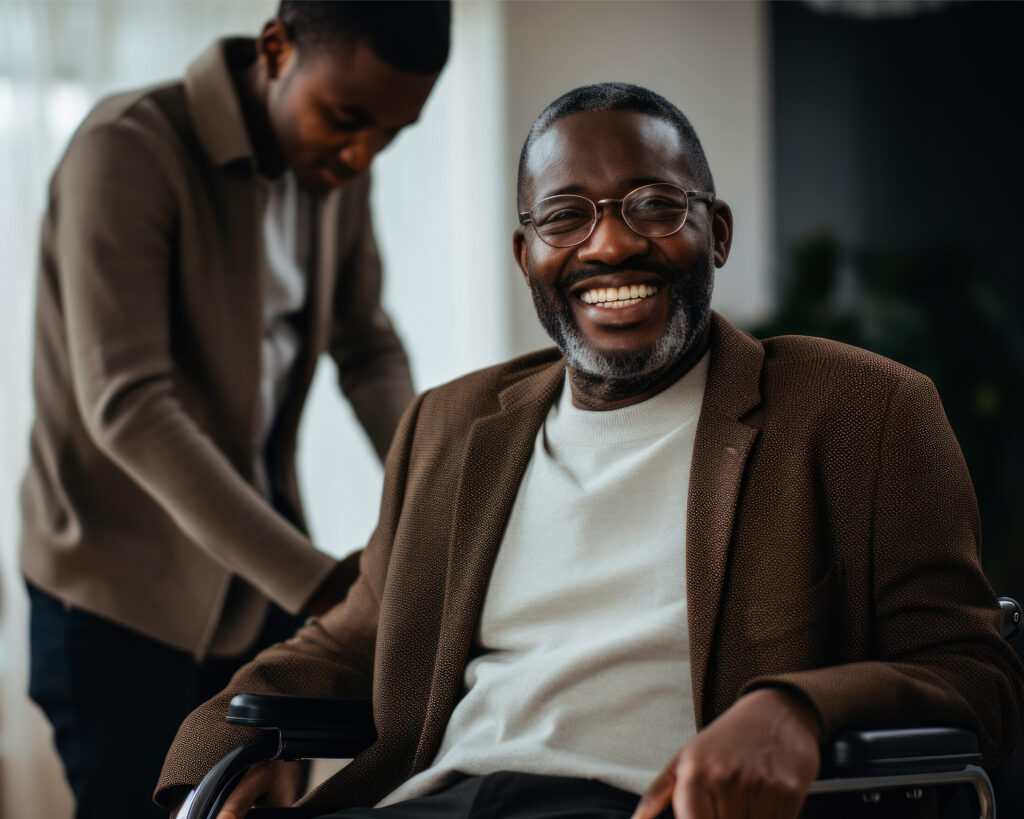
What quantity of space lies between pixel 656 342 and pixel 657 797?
60cm

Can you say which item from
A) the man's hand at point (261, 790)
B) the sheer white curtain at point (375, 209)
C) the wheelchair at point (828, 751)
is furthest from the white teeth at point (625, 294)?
the sheer white curtain at point (375, 209)

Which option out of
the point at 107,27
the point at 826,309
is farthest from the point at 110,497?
the point at 826,309

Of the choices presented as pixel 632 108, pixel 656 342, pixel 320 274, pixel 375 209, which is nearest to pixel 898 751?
pixel 656 342

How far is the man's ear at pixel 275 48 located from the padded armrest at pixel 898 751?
1.39 meters

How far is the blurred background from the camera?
3.03 meters

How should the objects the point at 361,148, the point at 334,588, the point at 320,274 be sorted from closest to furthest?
the point at 334,588
the point at 361,148
the point at 320,274

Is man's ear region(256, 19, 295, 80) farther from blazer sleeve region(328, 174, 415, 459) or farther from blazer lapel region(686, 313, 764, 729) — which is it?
blazer lapel region(686, 313, 764, 729)

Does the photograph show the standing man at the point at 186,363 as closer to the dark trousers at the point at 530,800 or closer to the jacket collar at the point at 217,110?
the jacket collar at the point at 217,110

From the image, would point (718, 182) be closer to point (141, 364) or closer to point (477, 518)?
point (141, 364)

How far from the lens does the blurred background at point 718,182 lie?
3027 millimetres

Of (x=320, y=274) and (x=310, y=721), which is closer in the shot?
(x=310, y=721)

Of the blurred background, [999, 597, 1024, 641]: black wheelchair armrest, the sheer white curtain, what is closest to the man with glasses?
[999, 597, 1024, 641]: black wheelchair armrest

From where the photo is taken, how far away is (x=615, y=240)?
4.43ft

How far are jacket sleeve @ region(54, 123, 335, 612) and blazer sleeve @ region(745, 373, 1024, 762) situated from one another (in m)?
0.88
